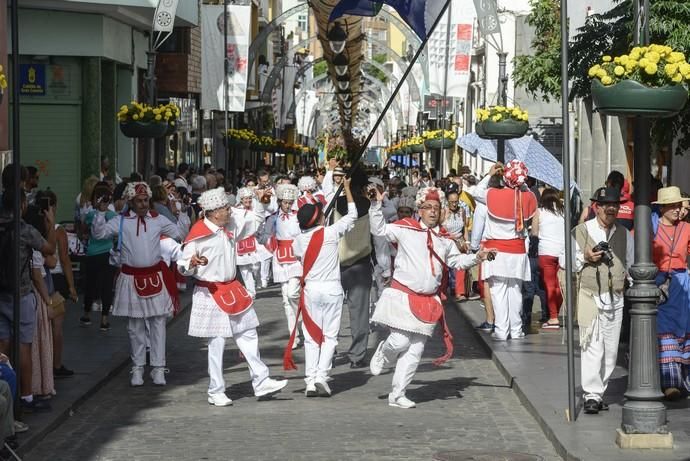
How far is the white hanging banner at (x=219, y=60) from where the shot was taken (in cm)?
3650

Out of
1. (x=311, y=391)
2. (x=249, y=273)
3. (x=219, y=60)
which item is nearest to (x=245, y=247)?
(x=249, y=273)

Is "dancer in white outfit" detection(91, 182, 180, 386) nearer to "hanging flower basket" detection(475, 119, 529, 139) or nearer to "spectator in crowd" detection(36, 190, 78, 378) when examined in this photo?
"spectator in crowd" detection(36, 190, 78, 378)

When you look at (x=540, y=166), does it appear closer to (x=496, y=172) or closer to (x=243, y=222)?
(x=496, y=172)

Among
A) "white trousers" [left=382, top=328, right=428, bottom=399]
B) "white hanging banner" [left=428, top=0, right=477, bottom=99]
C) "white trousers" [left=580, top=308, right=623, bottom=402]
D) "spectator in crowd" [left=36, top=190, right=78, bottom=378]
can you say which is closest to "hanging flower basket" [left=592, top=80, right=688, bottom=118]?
"white trousers" [left=580, top=308, right=623, bottom=402]

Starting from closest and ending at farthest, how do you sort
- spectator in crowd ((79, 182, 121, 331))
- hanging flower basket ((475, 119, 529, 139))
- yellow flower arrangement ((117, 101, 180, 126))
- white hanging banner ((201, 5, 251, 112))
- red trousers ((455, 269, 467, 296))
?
spectator in crowd ((79, 182, 121, 331)) < hanging flower basket ((475, 119, 529, 139)) < red trousers ((455, 269, 467, 296)) < yellow flower arrangement ((117, 101, 180, 126)) < white hanging banner ((201, 5, 251, 112))

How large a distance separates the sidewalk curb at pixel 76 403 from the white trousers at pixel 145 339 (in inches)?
15.8

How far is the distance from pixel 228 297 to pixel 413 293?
5.08ft

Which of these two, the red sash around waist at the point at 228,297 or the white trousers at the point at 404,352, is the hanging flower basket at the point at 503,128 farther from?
the red sash around waist at the point at 228,297

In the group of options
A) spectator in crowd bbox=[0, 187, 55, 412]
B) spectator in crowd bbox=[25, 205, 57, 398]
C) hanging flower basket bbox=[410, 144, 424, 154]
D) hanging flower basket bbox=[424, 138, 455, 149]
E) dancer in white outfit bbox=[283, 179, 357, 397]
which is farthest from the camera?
hanging flower basket bbox=[410, 144, 424, 154]

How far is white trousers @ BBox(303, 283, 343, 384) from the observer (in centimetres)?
1332

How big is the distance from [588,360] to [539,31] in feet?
→ 86.8

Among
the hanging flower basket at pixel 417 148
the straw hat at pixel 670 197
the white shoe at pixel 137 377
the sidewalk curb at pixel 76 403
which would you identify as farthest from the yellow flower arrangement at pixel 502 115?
the hanging flower basket at pixel 417 148

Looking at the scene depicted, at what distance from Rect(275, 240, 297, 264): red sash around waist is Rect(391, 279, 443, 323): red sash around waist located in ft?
17.7

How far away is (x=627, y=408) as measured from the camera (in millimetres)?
10359
